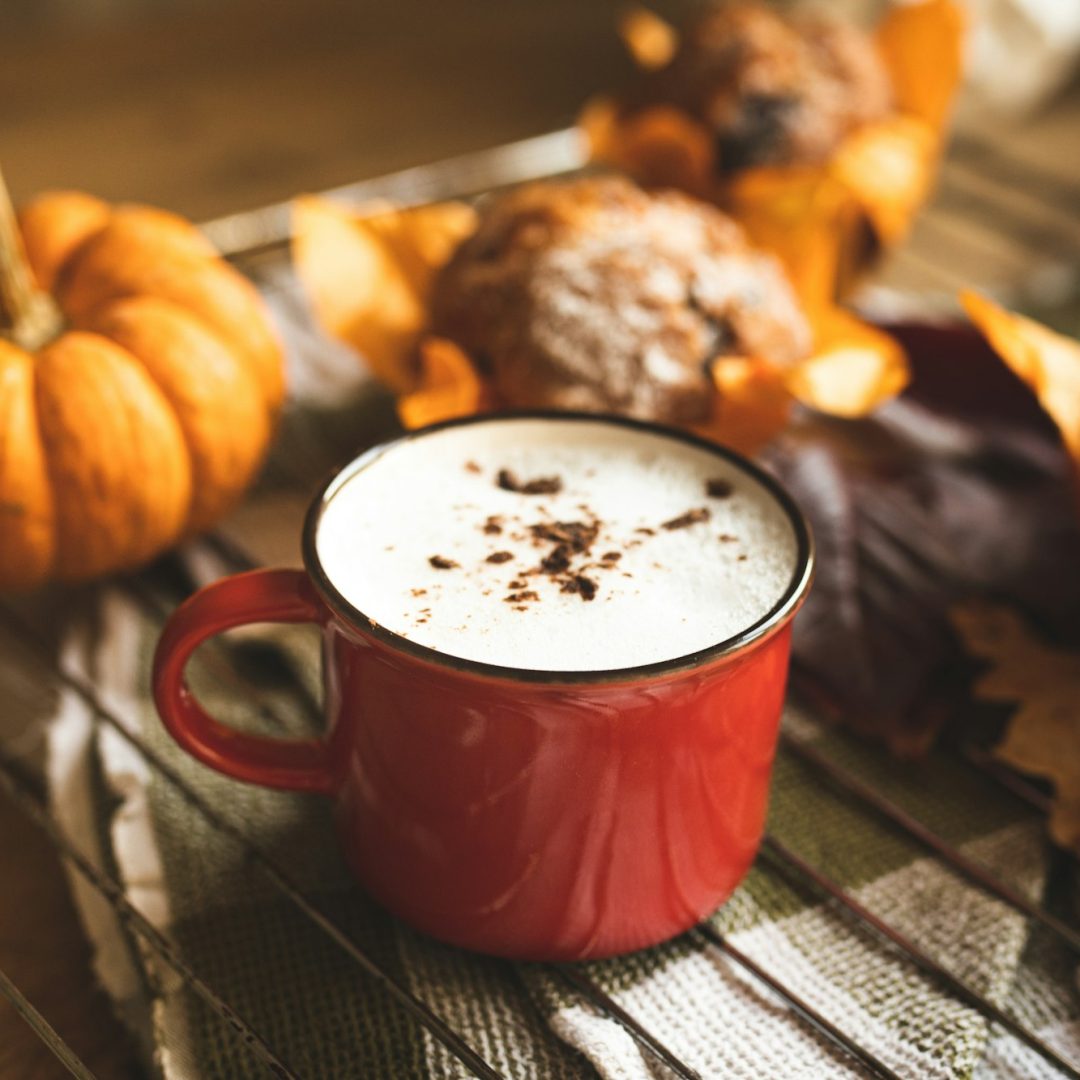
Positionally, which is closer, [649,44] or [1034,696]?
[1034,696]

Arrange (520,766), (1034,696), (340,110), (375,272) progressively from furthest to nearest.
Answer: (340,110) → (375,272) → (1034,696) → (520,766)

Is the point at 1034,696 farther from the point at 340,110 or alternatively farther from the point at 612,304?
the point at 340,110

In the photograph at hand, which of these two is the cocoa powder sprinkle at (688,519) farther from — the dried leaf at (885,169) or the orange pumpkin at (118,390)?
the dried leaf at (885,169)

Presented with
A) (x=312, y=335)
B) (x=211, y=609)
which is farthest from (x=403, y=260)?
(x=211, y=609)

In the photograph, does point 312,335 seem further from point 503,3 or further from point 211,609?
point 503,3

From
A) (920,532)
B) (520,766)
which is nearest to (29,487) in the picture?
(520,766)

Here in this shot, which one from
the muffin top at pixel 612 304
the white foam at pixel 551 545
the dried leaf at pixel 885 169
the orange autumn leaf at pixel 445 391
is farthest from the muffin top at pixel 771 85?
the white foam at pixel 551 545
